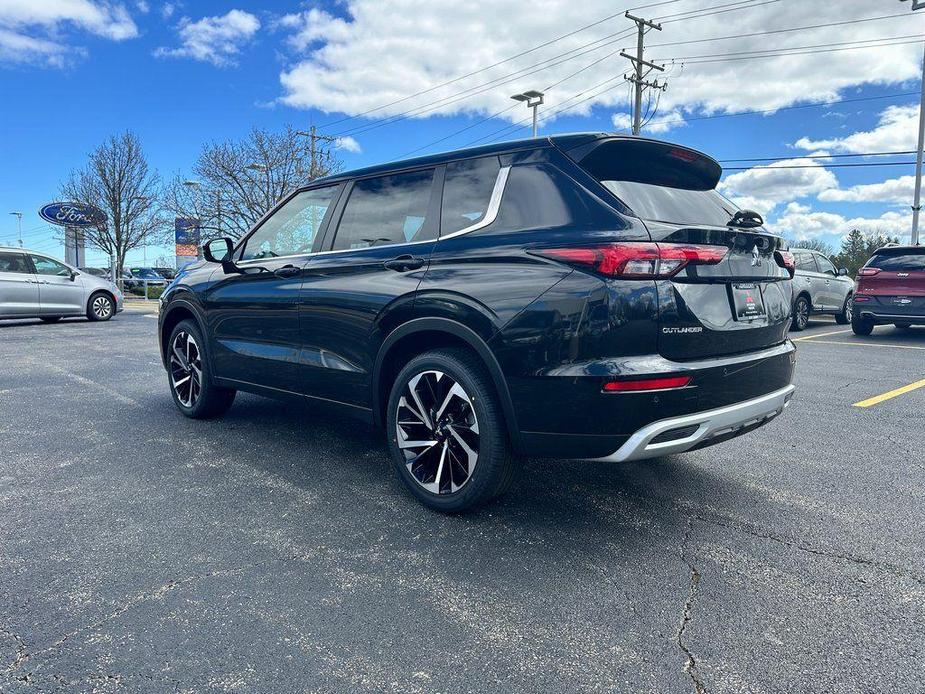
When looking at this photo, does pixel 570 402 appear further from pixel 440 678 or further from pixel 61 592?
pixel 61 592

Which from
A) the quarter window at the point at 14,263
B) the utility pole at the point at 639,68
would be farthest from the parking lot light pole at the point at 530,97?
the quarter window at the point at 14,263

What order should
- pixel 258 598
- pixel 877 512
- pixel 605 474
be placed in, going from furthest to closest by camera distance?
pixel 605 474
pixel 877 512
pixel 258 598

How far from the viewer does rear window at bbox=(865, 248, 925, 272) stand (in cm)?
1109

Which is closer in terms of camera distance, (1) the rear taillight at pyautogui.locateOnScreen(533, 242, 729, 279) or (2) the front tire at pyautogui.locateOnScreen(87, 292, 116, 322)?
(1) the rear taillight at pyautogui.locateOnScreen(533, 242, 729, 279)

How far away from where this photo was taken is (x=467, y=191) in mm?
3299

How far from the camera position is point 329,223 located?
4.04 metres

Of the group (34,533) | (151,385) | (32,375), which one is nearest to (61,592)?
(34,533)

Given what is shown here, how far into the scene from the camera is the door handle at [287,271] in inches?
160

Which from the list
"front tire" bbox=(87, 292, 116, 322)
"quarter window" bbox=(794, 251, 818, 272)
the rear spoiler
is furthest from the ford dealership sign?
the rear spoiler

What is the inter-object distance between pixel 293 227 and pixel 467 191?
1.66 metres

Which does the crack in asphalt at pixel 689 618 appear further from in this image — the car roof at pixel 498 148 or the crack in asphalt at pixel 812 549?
the car roof at pixel 498 148

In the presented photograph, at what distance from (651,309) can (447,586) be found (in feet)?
4.51

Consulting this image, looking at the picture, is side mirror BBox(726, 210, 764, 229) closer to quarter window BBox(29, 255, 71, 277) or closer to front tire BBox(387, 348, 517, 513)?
front tire BBox(387, 348, 517, 513)

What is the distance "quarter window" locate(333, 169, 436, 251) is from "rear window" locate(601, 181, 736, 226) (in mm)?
1017
